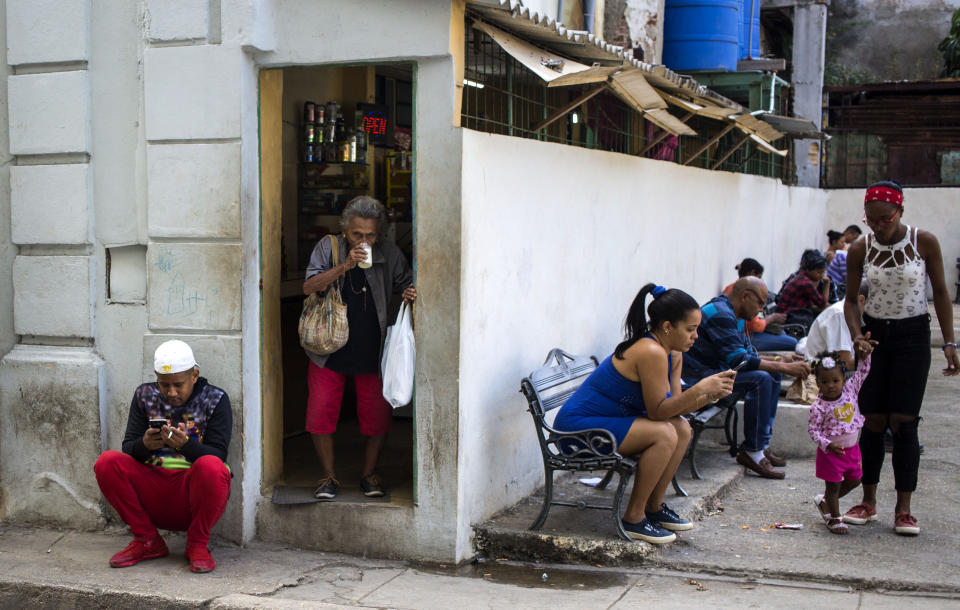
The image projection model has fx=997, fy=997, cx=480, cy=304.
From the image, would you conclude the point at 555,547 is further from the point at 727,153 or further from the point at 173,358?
the point at 727,153

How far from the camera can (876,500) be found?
5867 mm

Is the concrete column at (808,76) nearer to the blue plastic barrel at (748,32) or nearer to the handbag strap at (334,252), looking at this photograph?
the blue plastic barrel at (748,32)

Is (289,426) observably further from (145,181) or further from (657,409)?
(657,409)

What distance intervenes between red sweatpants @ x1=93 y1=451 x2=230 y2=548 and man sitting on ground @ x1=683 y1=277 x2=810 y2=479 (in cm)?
304

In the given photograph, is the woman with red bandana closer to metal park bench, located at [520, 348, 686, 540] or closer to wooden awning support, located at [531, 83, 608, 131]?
metal park bench, located at [520, 348, 686, 540]

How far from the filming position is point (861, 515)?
545 cm

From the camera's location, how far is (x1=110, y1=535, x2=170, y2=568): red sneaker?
5.01m

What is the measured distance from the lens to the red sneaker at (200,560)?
4.91 metres

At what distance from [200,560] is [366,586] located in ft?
2.80

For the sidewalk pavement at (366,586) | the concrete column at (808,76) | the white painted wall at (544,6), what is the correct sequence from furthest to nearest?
the concrete column at (808,76) → the white painted wall at (544,6) → the sidewalk pavement at (366,586)

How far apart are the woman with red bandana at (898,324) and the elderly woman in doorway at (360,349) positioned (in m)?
2.45

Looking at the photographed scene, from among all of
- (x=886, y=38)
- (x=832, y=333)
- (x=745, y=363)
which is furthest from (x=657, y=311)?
(x=886, y=38)

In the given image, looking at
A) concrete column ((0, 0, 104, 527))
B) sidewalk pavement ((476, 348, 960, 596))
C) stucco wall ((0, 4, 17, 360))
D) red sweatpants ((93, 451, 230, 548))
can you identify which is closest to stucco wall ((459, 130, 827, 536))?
sidewalk pavement ((476, 348, 960, 596))

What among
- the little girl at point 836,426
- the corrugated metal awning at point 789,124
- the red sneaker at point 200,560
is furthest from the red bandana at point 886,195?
the corrugated metal awning at point 789,124
